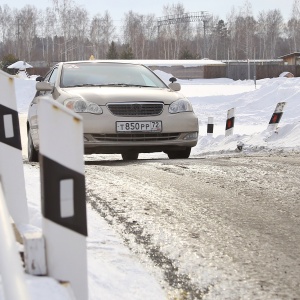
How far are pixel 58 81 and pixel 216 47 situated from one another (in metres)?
123

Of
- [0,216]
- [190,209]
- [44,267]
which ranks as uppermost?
[0,216]

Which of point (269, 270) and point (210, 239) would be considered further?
point (210, 239)

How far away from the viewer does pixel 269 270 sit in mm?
3109

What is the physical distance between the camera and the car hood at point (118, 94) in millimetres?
8078

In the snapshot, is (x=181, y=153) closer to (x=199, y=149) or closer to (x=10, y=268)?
(x=199, y=149)

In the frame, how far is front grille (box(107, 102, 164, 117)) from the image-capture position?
26.4 feet

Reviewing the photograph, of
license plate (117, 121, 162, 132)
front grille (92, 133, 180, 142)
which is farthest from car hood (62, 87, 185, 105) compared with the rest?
front grille (92, 133, 180, 142)

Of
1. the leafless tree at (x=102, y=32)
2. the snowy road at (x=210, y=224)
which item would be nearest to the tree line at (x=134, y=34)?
the leafless tree at (x=102, y=32)

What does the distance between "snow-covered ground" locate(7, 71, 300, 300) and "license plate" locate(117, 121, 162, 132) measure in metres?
1.81

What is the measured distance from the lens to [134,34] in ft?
394

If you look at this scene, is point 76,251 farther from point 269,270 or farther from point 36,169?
point 36,169

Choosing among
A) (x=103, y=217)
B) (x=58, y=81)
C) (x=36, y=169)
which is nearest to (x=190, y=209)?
(x=103, y=217)

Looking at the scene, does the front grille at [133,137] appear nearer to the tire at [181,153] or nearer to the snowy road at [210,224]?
the tire at [181,153]

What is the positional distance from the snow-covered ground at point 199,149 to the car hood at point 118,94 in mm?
1853
